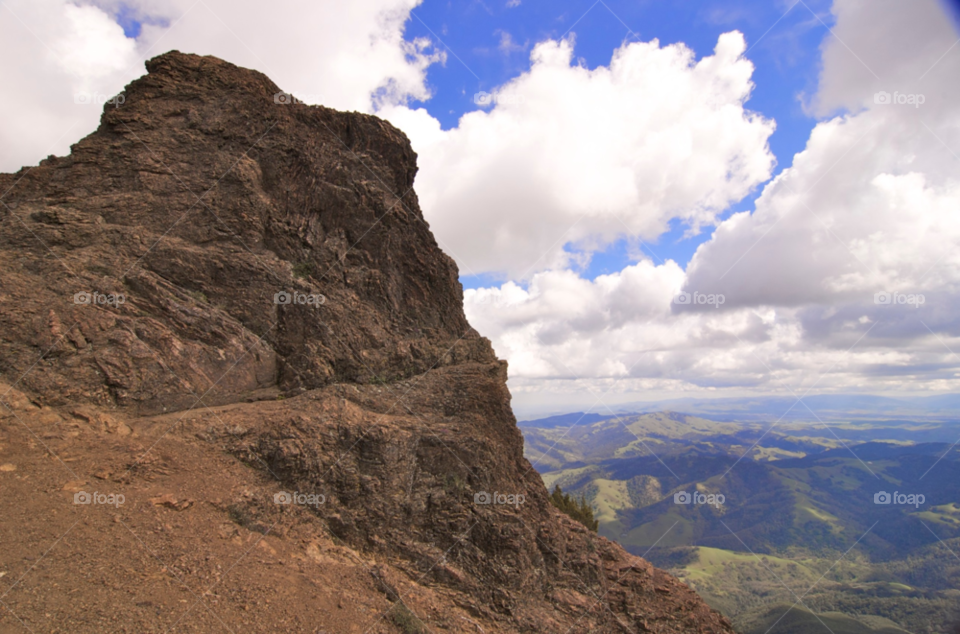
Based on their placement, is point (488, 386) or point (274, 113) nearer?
point (488, 386)

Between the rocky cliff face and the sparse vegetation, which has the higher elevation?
the rocky cliff face

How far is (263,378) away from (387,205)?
38.3ft

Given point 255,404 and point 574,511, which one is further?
point 574,511

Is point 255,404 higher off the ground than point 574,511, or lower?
higher

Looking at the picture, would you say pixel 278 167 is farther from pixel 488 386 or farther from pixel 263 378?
pixel 488 386

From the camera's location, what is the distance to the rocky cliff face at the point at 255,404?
13.1 m

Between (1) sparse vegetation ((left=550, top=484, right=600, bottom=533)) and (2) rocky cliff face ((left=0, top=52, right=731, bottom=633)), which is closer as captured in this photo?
(2) rocky cliff face ((left=0, top=52, right=731, bottom=633))

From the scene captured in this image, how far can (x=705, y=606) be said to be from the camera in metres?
23.3

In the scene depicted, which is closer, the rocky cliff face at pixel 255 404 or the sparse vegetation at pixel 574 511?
the rocky cliff face at pixel 255 404

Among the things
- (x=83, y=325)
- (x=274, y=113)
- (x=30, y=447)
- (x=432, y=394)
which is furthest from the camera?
(x=274, y=113)

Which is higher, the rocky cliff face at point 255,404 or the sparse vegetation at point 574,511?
the rocky cliff face at point 255,404

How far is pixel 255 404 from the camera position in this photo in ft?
64.2

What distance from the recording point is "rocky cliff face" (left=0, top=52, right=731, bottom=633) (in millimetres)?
13094

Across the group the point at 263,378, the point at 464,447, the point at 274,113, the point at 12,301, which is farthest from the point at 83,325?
the point at 464,447
